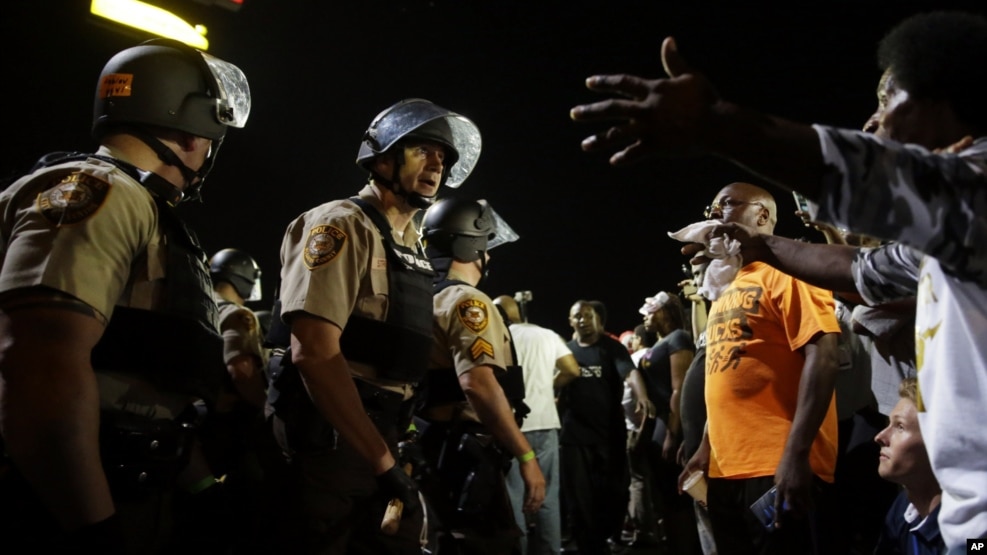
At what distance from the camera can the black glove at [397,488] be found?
2566 millimetres

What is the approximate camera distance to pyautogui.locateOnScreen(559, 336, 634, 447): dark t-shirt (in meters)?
7.12

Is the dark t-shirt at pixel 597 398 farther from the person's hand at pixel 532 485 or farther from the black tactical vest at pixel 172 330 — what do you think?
the black tactical vest at pixel 172 330

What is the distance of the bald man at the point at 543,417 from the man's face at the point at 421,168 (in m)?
2.57

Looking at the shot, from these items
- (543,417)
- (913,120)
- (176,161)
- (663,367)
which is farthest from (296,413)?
(663,367)

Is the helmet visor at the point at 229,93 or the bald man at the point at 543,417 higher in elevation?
the helmet visor at the point at 229,93

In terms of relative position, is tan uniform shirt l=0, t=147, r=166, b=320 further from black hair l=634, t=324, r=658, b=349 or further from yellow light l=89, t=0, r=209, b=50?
black hair l=634, t=324, r=658, b=349

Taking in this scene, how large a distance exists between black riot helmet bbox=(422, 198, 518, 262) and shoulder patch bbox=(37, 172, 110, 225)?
8.27ft

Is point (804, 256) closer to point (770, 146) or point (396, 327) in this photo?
point (770, 146)

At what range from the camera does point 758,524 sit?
3.09 metres

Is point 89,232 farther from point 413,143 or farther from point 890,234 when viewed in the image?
point 890,234

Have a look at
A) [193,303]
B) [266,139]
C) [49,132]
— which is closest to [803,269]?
[193,303]

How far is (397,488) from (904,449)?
171 cm

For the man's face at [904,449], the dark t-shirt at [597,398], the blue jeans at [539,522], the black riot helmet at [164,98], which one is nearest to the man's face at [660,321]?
the dark t-shirt at [597,398]

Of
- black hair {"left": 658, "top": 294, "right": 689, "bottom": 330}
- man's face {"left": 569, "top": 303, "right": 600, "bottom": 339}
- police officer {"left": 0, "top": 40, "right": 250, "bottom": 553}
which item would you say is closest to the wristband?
police officer {"left": 0, "top": 40, "right": 250, "bottom": 553}
